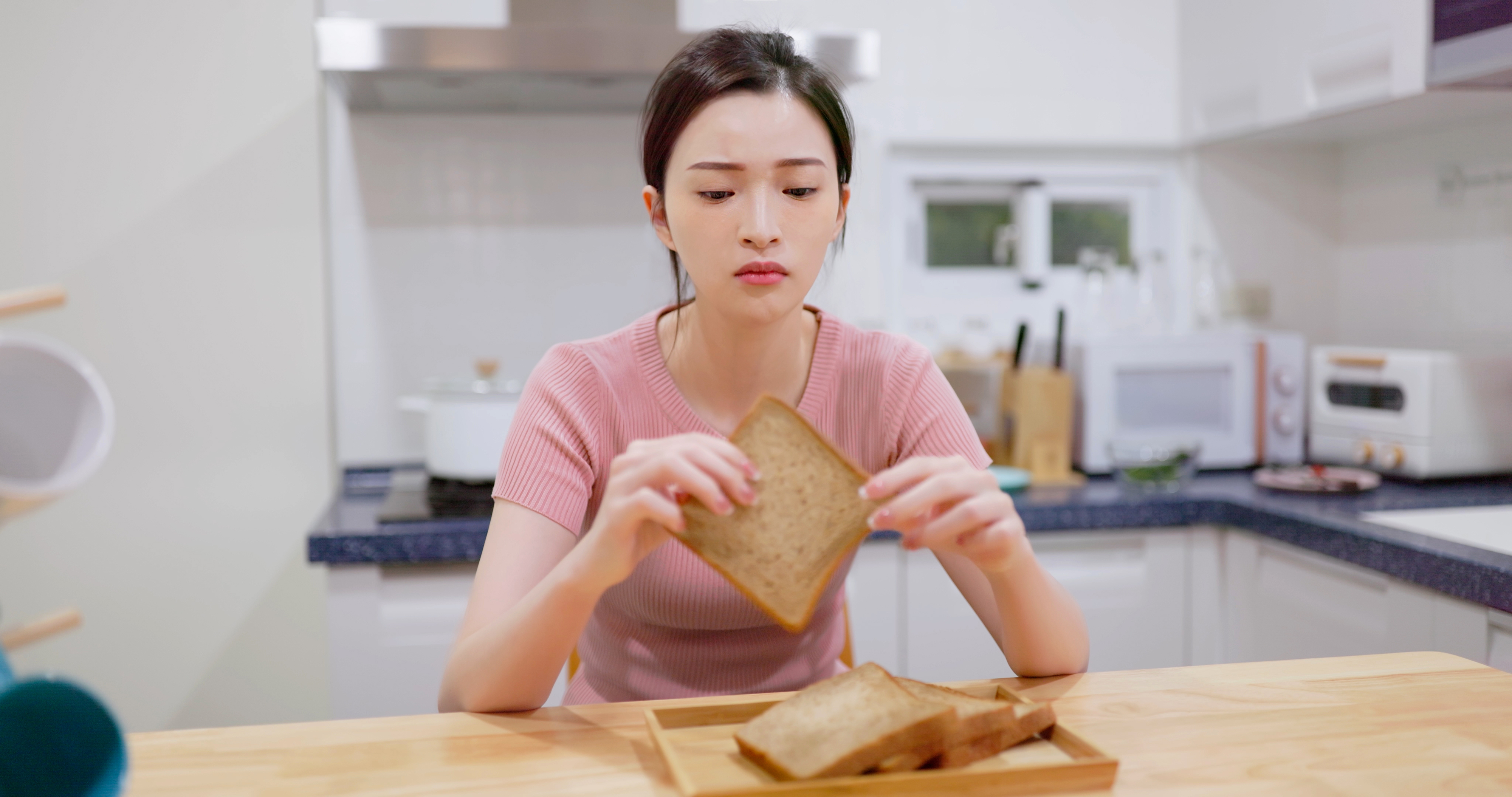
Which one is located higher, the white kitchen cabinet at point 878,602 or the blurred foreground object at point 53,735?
the blurred foreground object at point 53,735

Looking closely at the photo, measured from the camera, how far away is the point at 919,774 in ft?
2.39

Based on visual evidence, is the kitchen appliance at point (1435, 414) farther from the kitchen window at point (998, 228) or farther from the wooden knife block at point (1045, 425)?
the kitchen window at point (998, 228)

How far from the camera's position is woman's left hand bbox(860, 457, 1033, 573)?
2.69 feet

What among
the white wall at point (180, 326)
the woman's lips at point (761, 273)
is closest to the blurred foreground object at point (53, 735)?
the woman's lips at point (761, 273)

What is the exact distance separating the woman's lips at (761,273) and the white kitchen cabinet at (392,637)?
40.6 inches

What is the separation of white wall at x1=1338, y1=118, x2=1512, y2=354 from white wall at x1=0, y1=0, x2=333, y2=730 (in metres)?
2.42

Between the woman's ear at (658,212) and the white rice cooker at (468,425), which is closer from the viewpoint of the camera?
the woman's ear at (658,212)

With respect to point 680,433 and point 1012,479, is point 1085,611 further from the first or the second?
point 680,433

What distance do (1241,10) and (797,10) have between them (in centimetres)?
100

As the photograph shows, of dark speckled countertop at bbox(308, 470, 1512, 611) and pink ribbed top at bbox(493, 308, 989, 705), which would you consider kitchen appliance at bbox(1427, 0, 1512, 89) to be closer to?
dark speckled countertop at bbox(308, 470, 1512, 611)

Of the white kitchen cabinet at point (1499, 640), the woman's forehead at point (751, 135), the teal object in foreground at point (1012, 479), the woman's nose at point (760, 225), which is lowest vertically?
the white kitchen cabinet at point (1499, 640)

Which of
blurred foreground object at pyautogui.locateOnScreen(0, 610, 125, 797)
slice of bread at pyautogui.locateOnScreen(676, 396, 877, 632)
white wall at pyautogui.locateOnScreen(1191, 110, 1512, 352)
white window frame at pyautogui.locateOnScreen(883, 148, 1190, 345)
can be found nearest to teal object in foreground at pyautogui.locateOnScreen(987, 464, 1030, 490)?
white window frame at pyautogui.locateOnScreen(883, 148, 1190, 345)

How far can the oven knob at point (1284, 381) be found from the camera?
245cm

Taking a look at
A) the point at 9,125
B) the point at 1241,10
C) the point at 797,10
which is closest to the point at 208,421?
the point at 9,125
